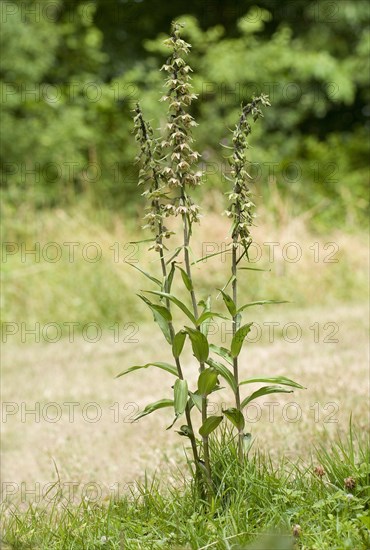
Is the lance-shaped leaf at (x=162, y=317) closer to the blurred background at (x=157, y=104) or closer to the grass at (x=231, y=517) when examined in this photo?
the grass at (x=231, y=517)

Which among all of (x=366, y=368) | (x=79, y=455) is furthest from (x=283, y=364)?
(x=79, y=455)

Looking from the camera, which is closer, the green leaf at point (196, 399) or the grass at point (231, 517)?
the grass at point (231, 517)

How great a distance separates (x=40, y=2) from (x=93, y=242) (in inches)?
226

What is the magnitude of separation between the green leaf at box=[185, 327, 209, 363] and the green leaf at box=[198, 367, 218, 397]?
0.06 m

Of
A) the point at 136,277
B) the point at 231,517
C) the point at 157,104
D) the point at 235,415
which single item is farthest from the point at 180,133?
the point at 157,104

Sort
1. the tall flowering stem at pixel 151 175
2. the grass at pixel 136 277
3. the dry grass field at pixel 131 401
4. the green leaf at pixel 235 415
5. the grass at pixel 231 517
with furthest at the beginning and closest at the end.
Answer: the grass at pixel 136 277 → the dry grass field at pixel 131 401 → the green leaf at pixel 235 415 → the tall flowering stem at pixel 151 175 → the grass at pixel 231 517

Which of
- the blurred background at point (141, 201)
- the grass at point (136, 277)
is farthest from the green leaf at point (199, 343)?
the grass at point (136, 277)

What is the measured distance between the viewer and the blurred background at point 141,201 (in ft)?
20.0

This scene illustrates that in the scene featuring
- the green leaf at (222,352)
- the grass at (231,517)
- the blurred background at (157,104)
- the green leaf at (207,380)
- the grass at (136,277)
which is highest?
the blurred background at (157,104)

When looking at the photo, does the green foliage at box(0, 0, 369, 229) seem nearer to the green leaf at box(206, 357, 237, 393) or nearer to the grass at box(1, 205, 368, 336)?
the grass at box(1, 205, 368, 336)

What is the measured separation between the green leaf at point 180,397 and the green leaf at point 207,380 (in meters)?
0.08

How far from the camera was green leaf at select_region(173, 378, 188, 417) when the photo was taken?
2854 mm

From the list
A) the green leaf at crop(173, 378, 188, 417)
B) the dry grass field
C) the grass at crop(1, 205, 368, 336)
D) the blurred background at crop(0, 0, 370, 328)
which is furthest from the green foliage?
the green leaf at crop(173, 378, 188, 417)

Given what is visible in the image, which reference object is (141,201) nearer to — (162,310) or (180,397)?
(162,310)
